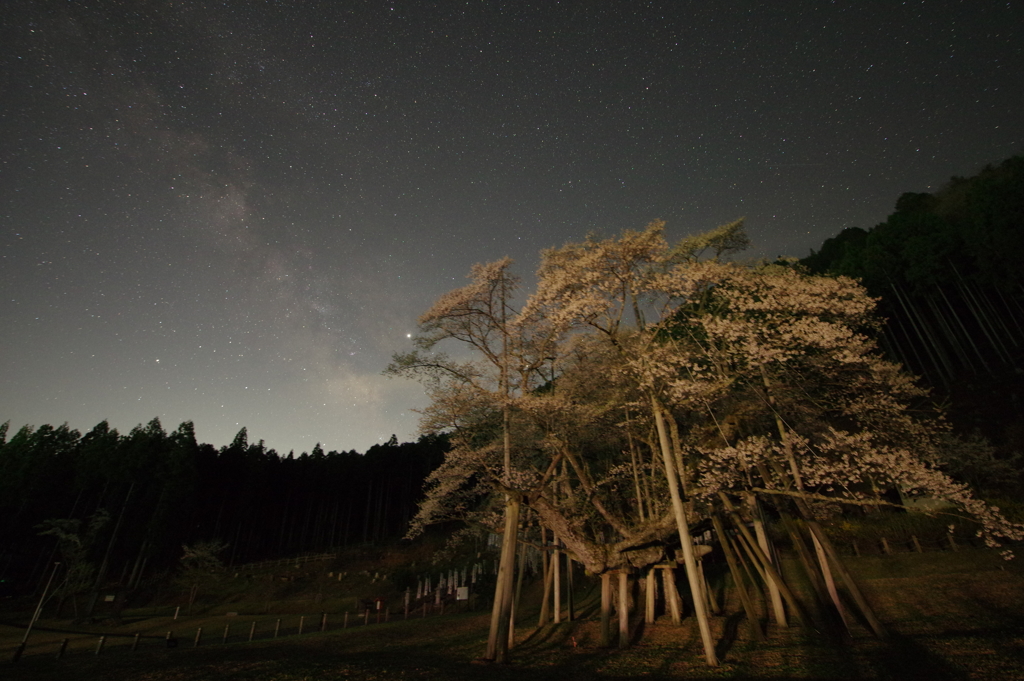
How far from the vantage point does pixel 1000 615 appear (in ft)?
41.6

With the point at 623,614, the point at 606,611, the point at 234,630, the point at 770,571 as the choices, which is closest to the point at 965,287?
the point at 770,571

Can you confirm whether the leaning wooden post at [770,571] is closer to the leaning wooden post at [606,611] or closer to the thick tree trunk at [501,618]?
the leaning wooden post at [606,611]

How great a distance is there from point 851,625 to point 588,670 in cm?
908

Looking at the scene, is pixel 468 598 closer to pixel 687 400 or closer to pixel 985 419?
pixel 687 400

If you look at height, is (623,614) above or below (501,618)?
below

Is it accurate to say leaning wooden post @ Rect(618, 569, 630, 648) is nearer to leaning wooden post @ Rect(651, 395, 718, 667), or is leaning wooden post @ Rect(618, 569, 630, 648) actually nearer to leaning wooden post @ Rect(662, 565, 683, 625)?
leaning wooden post @ Rect(662, 565, 683, 625)


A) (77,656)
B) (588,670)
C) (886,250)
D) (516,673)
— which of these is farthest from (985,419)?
(77,656)

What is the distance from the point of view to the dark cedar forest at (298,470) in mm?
30547

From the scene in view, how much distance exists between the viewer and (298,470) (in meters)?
68.1

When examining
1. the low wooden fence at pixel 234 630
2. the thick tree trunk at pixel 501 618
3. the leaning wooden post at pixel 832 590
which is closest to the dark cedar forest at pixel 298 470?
the low wooden fence at pixel 234 630

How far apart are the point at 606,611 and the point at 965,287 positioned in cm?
4438

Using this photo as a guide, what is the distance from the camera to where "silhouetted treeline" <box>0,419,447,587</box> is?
43.1 meters

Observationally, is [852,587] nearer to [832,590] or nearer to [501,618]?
[832,590]

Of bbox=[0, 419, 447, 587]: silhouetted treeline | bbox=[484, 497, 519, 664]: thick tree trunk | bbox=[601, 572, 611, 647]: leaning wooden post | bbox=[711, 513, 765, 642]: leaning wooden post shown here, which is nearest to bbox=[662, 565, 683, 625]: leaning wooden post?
bbox=[711, 513, 765, 642]: leaning wooden post
